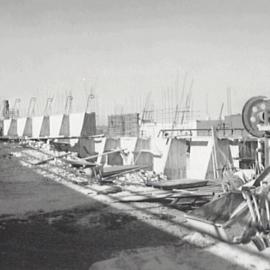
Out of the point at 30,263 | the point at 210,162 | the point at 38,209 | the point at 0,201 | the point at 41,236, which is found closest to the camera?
the point at 30,263

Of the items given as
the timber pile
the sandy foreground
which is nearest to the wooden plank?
the timber pile

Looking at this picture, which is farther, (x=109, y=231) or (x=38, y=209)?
(x=38, y=209)

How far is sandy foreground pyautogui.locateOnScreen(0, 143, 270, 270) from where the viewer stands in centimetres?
615

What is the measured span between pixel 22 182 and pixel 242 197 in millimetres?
10153

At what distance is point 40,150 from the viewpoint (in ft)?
70.7

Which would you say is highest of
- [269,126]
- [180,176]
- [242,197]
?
[269,126]

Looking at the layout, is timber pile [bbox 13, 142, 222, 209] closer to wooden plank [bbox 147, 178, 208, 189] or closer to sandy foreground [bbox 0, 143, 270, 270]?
wooden plank [bbox 147, 178, 208, 189]

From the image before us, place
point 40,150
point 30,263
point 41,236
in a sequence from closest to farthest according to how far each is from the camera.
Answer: point 30,263 → point 41,236 → point 40,150

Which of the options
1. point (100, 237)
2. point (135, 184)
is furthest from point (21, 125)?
point (100, 237)

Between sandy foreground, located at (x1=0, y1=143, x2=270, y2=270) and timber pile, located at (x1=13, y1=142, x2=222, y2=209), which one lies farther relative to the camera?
timber pile, located at (x1=13, y1=142, x2=222, y2=209)

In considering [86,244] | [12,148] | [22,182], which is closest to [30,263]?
[86,244]

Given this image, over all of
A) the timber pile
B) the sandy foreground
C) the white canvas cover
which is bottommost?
the sandy foreground

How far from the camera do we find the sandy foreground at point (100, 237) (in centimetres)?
615

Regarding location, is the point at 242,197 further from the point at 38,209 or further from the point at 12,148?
the point at 12,148
